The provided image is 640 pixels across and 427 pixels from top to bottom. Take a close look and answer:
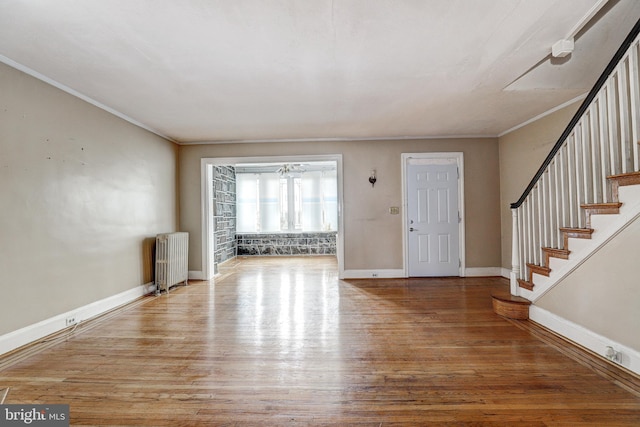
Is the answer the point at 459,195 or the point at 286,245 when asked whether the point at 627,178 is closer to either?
the point at 459,195

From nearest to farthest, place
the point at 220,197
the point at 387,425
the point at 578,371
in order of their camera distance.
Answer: the point at 387,425, the point at 578,371, the point at 220,197

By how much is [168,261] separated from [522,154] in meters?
5.96

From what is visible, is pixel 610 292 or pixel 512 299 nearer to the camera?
pixel 610 292

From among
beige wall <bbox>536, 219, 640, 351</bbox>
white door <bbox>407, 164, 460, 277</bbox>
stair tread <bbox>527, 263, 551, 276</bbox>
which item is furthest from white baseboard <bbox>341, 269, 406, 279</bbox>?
beige wall <bbox>536, 219, 640, 351</bbox>

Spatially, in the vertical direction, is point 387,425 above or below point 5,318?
below

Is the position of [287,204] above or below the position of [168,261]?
above

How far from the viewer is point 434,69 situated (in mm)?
2730

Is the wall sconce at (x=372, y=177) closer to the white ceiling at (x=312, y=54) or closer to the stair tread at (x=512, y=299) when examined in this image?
the white ceiling at (x=312, y=54)

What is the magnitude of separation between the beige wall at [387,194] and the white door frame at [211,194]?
0.31ft

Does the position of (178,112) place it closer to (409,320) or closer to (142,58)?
(142,58)

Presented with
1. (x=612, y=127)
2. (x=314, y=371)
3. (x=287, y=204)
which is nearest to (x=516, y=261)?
(x=612, y=127)

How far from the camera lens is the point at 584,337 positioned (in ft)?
8.09

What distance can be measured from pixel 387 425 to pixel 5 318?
328cm

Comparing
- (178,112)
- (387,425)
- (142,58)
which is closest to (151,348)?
(387,425)
